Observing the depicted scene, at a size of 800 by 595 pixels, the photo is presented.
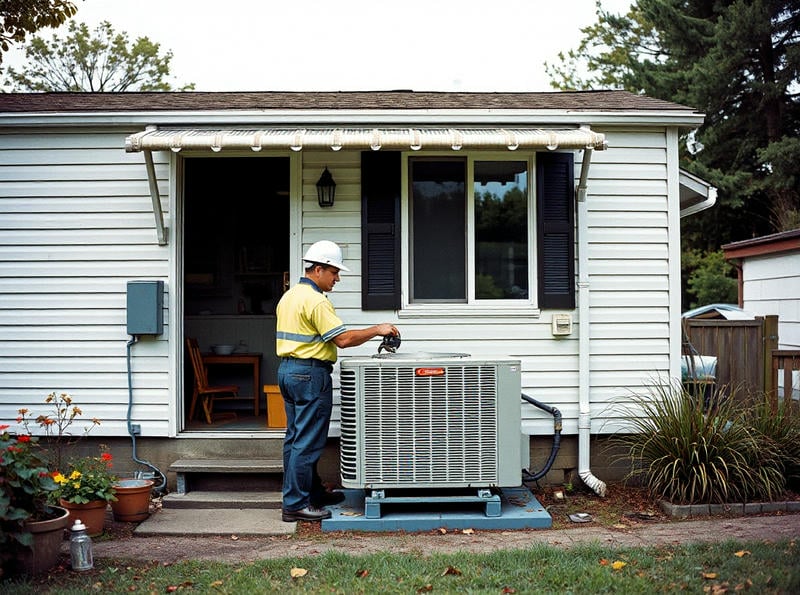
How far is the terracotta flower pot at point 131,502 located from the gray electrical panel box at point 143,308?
3.96 feet

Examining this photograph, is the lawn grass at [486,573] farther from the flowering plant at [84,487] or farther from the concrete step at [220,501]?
the concrete step at [220,501]

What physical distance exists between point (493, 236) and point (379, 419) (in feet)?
6.36

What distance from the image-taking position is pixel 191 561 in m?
4.98

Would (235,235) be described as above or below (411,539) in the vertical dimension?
above

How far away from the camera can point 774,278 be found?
11.1 meters

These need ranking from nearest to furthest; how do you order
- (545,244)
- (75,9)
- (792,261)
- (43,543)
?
(43,543) < (545,244) < (75,9) < (792,261)

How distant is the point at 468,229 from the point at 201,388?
3.05 metres

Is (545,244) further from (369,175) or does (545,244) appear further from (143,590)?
(143,590)

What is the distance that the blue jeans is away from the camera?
227 inches

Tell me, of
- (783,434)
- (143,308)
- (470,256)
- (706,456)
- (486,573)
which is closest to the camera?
(486,573)

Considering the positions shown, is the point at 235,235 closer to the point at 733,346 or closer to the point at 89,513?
the point at 89,513

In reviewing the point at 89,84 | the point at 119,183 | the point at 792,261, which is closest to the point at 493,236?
the point at 119,183

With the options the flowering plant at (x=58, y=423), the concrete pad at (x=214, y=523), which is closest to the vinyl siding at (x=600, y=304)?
the concrete pad at (x=214, y=523)

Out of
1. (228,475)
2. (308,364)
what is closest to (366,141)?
(308,364)
